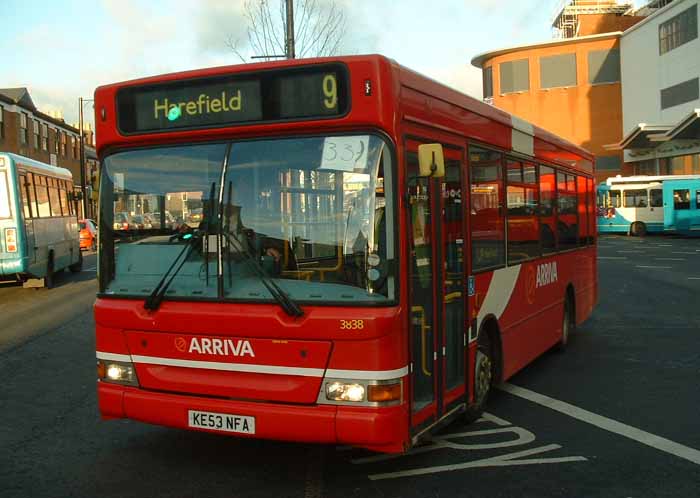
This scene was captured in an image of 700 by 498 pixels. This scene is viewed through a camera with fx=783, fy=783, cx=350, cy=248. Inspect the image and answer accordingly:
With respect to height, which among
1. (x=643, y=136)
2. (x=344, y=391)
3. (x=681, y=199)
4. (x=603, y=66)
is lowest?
(x=344, y=391)

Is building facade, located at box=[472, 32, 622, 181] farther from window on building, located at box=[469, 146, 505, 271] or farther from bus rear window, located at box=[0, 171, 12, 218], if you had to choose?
window on building, located at box=[469, 146, 505, 271]

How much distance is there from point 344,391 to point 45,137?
54624 mm

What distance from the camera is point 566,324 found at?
10.2 metres

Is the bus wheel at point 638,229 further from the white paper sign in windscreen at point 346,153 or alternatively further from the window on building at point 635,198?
the white paper sign in windscreen at point 346,153

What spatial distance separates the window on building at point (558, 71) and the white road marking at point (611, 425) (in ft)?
210

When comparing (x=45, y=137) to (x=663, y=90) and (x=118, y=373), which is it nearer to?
(x=663, y=90)

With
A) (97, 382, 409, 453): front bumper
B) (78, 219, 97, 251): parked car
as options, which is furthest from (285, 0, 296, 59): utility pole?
(78, 219, 97, 251): parked car

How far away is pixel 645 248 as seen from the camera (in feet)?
107

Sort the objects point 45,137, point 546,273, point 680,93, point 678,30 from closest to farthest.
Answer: point 546,273 → point 678,30 → point 680,93 → point 45,137

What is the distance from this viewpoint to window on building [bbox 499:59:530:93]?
228 feet

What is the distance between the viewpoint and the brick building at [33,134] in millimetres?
46875

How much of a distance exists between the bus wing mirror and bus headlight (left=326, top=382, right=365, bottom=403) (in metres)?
1.39

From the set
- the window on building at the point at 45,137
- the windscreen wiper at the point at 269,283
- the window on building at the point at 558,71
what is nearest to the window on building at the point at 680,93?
the window on building at the point at 558,71

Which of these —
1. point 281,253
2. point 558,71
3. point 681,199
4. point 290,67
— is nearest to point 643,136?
point 681,199
